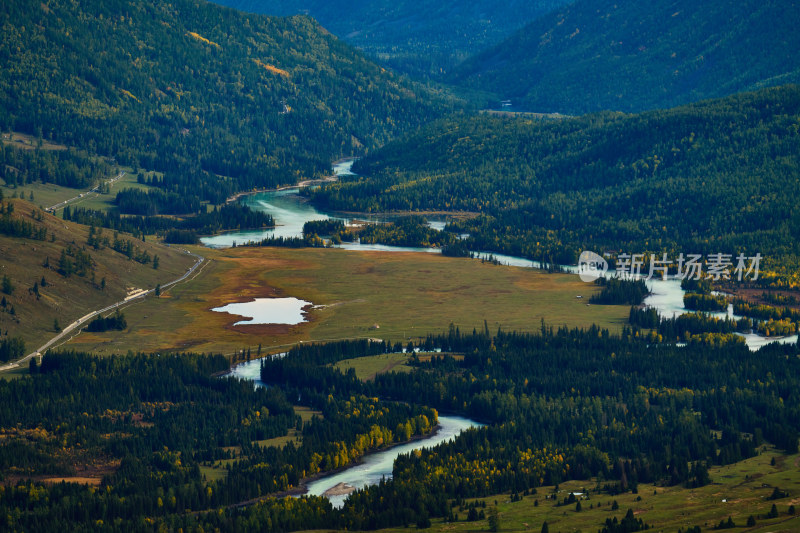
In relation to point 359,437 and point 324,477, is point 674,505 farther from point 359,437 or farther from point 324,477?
point 359,437

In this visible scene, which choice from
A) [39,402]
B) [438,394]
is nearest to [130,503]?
[39,402]

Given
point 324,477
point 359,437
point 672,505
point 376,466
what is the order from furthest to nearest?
point 359,437 → point 376,466 → point 324,477 → point 672,505

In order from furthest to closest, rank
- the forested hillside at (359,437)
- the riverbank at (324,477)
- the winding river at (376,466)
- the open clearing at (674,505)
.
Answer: the winding river at (376,466), the riverbank at (324,477), the forested hillside at (359,437), the open clearing at (674,505)

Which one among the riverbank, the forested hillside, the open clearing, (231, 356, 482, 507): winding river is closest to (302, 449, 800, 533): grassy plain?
the open clearing

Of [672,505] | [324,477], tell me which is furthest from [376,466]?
[672,505]

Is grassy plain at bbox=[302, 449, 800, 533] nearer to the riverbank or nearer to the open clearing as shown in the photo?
the open clearing

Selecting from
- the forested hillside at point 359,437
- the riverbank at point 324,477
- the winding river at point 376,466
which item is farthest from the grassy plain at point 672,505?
the riverbank at point 324,477

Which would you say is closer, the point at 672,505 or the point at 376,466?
the point at 672,505

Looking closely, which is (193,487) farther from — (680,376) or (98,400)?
(680,376)

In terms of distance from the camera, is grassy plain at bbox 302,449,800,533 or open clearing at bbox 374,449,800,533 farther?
open clearing at bbox 374,449,800,533

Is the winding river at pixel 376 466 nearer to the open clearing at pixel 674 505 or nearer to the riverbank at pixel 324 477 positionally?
the riverbank at pixel 324 477

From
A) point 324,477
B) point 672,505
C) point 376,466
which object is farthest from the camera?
point 376,466
